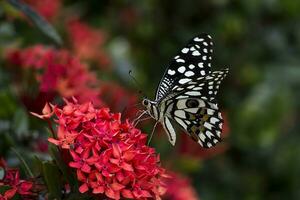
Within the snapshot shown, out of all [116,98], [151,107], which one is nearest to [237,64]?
[116,98]

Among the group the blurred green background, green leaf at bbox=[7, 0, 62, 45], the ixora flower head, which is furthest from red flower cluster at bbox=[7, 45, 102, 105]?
the blurred green background

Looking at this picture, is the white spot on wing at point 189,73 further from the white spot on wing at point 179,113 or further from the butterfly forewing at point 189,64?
the white spot on wing at point 179,113

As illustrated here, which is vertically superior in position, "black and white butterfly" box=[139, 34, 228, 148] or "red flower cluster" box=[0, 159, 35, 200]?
"black and white butterfly" box=[139, 34, 228, 148]

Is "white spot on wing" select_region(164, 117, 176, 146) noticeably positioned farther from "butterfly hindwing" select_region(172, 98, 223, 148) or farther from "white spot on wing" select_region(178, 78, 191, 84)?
"white spot on wing" select_region(178, 78, 191, 84)

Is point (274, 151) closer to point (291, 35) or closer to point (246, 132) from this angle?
point (246, 132)

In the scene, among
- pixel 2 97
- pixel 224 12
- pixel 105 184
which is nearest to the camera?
pixel 105 184

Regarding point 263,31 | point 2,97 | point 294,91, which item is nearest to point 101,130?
point 2,97

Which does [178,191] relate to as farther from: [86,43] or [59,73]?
[86,43]
